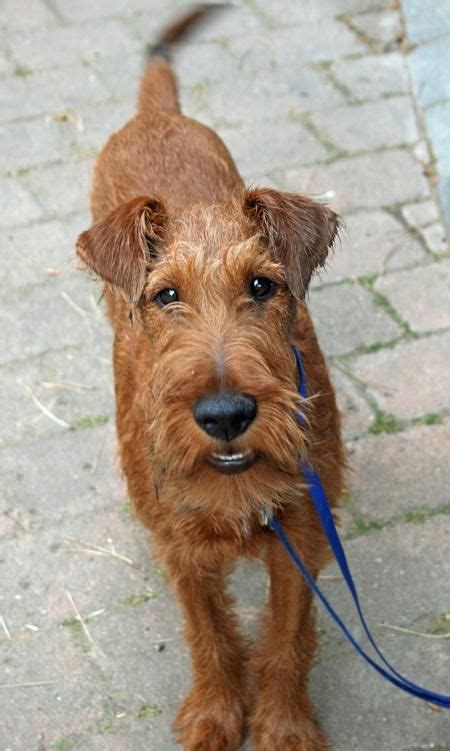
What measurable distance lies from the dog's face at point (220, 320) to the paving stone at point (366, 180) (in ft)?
8.00

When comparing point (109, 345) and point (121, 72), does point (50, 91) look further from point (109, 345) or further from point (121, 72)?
point (109, 345)

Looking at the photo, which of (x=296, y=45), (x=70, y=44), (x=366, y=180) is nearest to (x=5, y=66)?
(x=70, y=44)

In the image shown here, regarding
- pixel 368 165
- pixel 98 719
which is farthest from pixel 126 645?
pixel 368 165

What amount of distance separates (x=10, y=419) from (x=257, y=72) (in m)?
3.17

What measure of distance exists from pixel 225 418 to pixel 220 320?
357 millimetres

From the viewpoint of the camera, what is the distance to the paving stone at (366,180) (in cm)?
550

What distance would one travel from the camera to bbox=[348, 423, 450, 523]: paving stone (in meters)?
4.01

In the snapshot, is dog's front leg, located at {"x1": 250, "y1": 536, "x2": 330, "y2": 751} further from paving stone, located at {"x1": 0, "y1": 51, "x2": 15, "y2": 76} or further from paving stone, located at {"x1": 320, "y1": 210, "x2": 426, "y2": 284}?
paving stone, located at {"x1": 0, "y1": 51, "x2": 15, "y2": 76}

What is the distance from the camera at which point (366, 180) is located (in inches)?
222

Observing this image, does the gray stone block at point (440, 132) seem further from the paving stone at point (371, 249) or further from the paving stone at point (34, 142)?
the paving stone at point (34, 142)

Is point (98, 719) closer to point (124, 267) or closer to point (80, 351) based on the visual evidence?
Answer: point (124, 267)

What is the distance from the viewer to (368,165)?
575 centimetres

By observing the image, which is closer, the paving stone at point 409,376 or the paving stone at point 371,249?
the paving stone at point 409,376

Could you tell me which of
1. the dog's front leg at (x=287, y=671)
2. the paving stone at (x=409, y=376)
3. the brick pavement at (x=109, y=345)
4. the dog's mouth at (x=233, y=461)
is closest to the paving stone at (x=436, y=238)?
the brick pavement at (x=109, y=345)
